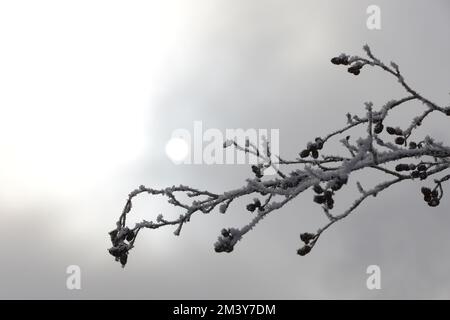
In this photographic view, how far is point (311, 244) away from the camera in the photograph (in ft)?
13.4

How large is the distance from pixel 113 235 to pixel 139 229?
29 centimetres

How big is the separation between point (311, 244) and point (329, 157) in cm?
103

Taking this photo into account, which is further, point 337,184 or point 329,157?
point 329,157

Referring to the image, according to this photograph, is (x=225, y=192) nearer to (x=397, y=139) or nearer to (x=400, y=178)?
(x=400, y=178)
